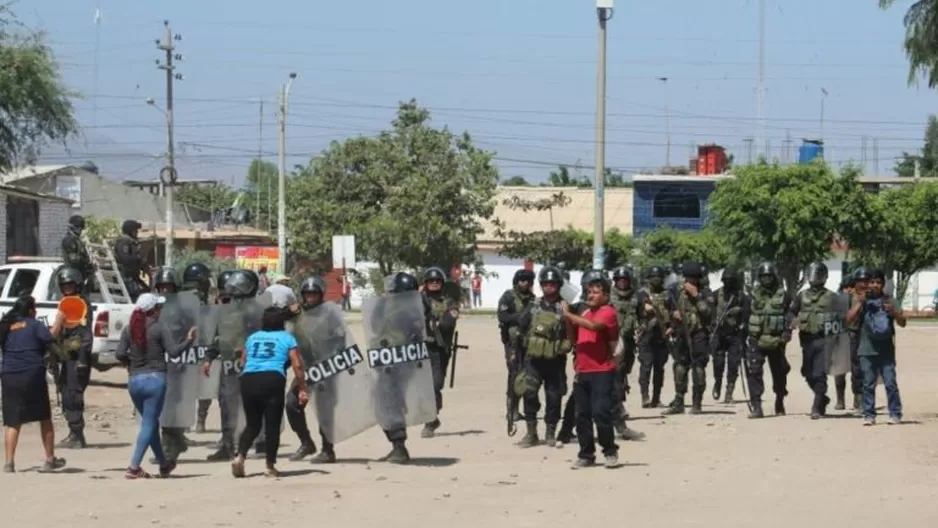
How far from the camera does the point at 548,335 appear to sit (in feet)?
48.7

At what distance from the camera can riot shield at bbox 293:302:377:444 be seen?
1404cm

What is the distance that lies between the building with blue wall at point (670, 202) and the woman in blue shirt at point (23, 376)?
203 feet

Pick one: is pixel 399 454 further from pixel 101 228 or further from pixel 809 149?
pixel 809 149

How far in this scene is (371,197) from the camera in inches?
2606

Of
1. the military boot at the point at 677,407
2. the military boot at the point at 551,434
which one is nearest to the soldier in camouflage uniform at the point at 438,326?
the military boot at the point at 551,434

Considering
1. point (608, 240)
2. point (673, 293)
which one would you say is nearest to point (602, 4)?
point (673, 293)

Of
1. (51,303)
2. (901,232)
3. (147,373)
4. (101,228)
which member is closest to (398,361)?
(147,373)

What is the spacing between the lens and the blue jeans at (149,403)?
13219mm

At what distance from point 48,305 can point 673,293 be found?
915 centimetres

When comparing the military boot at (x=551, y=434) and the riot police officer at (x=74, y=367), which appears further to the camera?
the military boot at (x=551, y=434)

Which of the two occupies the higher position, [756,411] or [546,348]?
[546,348]

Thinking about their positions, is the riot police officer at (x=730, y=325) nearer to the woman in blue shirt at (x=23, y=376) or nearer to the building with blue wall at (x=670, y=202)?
the woman in blue shirt at (x=23, y=376)

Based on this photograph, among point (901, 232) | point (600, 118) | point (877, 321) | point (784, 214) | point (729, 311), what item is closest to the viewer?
point (877, 321)

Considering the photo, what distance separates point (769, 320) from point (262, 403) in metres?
7.22
